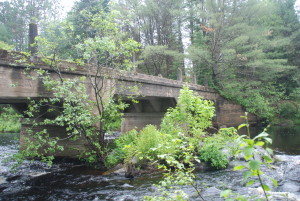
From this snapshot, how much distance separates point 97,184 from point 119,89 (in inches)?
173

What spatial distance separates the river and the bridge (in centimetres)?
154

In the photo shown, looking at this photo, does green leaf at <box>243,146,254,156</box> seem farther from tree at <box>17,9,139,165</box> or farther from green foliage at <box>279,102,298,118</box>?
green foliage at <box>279,102,298,118</box>

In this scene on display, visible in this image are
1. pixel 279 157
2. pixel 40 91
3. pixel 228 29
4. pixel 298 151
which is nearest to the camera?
pixel 40 91

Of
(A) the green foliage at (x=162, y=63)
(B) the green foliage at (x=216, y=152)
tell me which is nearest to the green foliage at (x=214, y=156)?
(B) the green foliage at (x=216, y=152)

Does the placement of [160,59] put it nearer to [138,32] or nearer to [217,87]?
[138,32]

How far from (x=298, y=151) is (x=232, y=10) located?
1568 centimetres

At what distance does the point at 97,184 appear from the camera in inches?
258

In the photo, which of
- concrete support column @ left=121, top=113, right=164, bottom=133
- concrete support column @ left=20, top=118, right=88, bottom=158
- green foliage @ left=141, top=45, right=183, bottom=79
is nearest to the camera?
concrete support column @ left=20, top=118, right=88, bottom=158

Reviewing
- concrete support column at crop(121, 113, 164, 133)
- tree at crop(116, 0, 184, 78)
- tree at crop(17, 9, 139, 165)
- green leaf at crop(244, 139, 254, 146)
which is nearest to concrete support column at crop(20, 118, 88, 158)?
tree at crop(17, 9, 139, 165)

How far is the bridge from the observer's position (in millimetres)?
7012

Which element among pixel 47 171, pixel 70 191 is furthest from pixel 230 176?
pixel 47 171

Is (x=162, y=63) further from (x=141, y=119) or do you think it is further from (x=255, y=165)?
(x=255, y=165)

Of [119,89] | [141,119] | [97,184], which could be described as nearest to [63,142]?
[119,89]

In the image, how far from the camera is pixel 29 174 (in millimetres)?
7812
